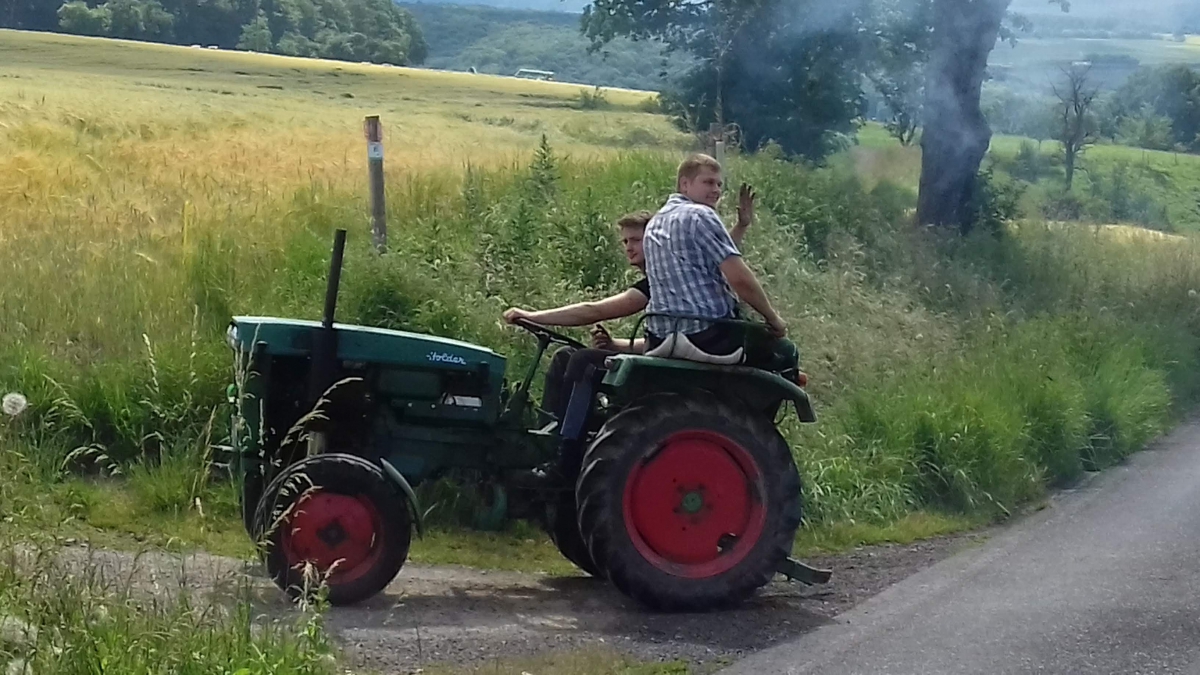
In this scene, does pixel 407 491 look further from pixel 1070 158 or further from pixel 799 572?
pixel 1070 158

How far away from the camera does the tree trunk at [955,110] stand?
61.0 feet

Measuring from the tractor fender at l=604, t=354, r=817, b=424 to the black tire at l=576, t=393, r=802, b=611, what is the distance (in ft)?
0.32

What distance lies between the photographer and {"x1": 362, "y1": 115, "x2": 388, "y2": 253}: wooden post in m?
9.80

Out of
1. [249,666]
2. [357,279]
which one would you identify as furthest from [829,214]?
[249,666]

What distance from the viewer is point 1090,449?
10789mm

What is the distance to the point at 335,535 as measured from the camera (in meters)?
6.20

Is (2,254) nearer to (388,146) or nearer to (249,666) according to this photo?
(249,666)

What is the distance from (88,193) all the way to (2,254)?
3.16 meters

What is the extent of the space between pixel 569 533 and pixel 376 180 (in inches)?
140

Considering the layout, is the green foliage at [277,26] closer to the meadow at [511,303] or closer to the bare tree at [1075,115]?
the bare tree at [1075,115]

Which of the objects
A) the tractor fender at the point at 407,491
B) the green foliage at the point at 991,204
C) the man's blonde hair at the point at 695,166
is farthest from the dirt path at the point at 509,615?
the green foliage at the point at 991,204

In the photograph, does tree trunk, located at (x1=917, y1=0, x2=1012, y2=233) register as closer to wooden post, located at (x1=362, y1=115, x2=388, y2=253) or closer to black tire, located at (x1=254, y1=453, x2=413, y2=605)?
wooden post, located at (x1=362, y1=115, x2=388, y2=253)

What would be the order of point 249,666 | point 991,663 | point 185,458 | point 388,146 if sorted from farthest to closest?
point 388,146 → point 185,458 → point 991,663 → point 249,666

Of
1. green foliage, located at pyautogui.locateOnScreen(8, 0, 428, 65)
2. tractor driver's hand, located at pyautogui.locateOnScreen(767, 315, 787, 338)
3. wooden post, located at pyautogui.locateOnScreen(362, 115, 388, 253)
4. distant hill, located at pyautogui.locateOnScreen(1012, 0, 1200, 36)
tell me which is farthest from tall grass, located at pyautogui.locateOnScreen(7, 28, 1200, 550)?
green foliage, located at pyautogui.locateOnScreen(8, 0, 428, 65)
